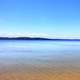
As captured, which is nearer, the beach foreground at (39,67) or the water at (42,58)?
the beach foreground at (39,67)

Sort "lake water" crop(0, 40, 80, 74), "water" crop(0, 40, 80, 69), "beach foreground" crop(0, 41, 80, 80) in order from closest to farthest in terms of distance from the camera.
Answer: "beach foreground" crop(0, 41, 80, 80)
"lake water" crop(0, 40, 80, 74)
"water" crop(0, 40, 80, 69)

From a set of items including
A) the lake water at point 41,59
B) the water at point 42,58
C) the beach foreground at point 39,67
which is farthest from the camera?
the water at point 42,58

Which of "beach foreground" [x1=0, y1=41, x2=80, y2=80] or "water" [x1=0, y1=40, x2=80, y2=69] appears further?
"water" [x1=0, y1=40, x2=80, y2=69]

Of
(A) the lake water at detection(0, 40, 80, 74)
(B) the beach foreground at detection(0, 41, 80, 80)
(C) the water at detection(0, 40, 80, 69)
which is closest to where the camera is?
(B) the beach foreground at detection(0, 41, 80, 80)

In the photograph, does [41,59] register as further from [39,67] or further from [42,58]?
[39,67]

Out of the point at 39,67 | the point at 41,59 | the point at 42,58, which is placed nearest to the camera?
the point at 39,67

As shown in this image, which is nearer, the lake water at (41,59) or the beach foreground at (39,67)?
the beach foreground at (39,67)

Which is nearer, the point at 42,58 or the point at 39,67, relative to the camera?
the point at 39,67

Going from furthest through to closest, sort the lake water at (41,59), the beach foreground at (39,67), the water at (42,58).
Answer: the water at (42,58) → the lake water at (41,59) → the beach foreground at (39,67)

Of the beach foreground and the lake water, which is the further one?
the lake water

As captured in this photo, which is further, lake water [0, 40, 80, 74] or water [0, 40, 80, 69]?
water [0, 40, 80, 69]

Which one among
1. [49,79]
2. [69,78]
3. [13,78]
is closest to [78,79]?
[69,78]

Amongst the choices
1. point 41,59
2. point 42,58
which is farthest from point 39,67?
point 42,58

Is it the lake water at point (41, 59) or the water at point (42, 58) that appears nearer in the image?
the lake water at point (41, 59)
